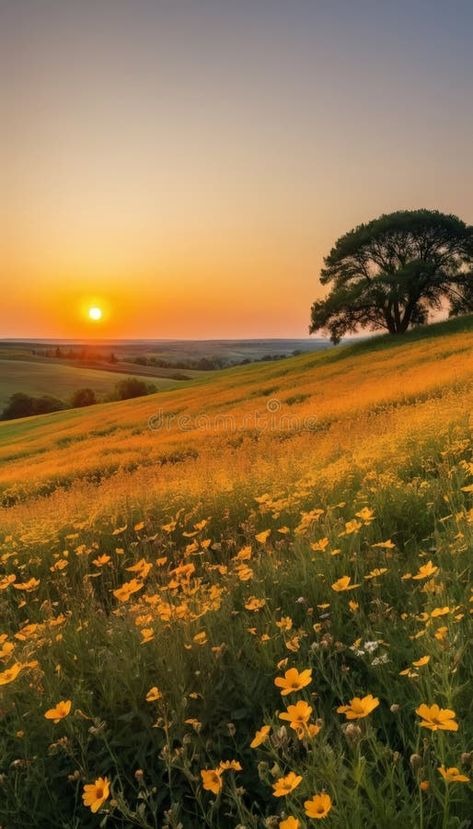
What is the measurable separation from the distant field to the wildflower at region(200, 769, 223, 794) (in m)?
79.0

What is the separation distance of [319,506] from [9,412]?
7882 centimetres

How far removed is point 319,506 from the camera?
614 cm

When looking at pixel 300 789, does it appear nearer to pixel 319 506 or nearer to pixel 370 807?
pixel 370 807

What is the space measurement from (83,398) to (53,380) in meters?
16.3

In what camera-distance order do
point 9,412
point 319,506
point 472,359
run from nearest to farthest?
point 319,506
point 472,359
point 9,412

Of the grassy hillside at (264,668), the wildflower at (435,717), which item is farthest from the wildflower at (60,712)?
the wildflower at (435,717)

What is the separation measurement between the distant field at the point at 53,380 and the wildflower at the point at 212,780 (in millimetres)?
79013

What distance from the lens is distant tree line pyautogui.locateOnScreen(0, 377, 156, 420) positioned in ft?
254

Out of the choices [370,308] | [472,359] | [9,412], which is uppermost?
[370,308]

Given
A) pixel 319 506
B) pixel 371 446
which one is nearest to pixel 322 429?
pixel 371 446

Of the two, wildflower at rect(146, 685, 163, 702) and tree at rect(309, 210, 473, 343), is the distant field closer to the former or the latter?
tree at rect(309, 210, 473, 343)

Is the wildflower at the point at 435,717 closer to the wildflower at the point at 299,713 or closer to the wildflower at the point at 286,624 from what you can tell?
the wildflower at the point at 299,713

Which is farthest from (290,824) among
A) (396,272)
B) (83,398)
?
(83,398)

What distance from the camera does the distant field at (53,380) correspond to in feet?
283
